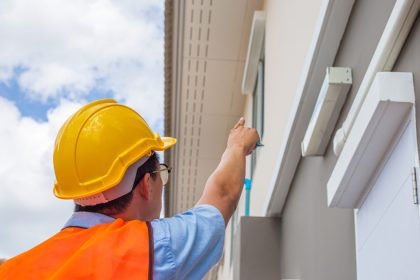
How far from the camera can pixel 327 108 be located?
263 centimetres

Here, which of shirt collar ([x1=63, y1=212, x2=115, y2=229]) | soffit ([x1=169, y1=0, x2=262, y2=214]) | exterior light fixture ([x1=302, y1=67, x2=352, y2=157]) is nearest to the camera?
shirt collar ([x1=63, y1=212, x2=115, y2=229])

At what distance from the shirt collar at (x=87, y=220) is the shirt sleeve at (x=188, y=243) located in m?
0.19

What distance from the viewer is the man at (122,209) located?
1.57m

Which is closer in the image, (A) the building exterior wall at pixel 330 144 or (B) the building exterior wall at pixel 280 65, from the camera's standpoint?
(A) the building exterior wall at pixel 330 144

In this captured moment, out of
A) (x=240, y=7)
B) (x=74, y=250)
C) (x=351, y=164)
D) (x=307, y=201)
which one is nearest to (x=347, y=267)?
(x=351, y=164)

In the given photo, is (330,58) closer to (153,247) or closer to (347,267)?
(347,267)

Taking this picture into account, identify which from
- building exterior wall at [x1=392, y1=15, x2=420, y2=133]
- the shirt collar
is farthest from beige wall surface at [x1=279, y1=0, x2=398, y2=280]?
the shirt collar

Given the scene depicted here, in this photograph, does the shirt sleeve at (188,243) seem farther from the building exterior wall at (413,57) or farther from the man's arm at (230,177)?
the building exterior wall at (413,57)

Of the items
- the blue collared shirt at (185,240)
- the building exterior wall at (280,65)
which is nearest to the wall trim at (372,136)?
→ the blue collared shirt at (185,240)

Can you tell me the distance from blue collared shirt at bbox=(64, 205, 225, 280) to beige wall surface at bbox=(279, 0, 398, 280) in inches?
35.7

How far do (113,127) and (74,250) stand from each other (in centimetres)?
45

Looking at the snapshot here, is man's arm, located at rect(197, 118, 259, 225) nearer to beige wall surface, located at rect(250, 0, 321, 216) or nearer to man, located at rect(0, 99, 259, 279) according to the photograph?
man, located at rect(0, 99, 259, 279)

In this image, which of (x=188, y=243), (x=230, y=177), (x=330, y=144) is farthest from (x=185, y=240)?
(x=330, y=144)

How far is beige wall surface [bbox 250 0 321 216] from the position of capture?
3.63 meters
